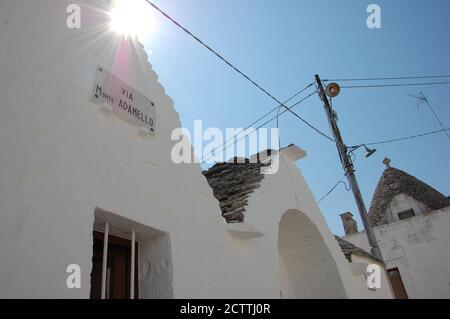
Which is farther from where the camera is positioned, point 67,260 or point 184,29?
point 184,29

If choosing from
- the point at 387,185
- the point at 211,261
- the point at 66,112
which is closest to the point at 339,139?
the point at 211,261

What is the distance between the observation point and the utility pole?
809cm

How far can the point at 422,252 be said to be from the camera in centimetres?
1923

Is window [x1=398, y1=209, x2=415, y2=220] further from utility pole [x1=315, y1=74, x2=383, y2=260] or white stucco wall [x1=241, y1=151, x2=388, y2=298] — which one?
white stucco wall [x1=241, y1=151, x2=388, y2=298]

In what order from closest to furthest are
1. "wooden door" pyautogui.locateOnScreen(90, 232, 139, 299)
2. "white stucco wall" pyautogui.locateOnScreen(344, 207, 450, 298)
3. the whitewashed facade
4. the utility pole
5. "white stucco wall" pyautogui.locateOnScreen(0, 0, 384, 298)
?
"white stucco wall" pyautogui.locateOnScreen(0, 0, 384, 298) → "wooden door" pyautogui.locateOnScreen(90, 232, 139, 299) → the utility pole → "white stucco wall" pyautogui.locateOnScreen(344, 207, 450, 298) → the whitewashed facade

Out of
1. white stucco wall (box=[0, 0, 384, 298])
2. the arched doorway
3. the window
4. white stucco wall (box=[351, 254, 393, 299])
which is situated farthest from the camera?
the window

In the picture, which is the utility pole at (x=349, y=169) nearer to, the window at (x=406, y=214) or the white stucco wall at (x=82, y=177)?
the white stucco wall at (x=82, y=177)

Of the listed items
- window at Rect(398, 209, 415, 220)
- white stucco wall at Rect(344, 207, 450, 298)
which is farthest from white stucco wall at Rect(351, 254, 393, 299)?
window at Rect(398, 209, 415, 220)

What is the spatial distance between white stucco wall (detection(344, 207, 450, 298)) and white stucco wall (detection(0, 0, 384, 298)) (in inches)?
685

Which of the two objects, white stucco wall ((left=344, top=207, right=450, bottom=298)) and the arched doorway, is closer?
the arched doorway

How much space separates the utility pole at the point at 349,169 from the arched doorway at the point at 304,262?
207 centimetres

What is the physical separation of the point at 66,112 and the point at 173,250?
143cm
